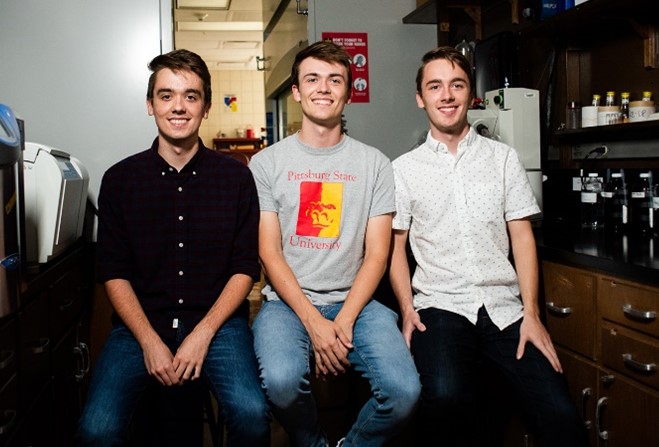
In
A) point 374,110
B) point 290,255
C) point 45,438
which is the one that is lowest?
point 45,438

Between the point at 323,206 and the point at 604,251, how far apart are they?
2.66 ft

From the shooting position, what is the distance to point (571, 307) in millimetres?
1879

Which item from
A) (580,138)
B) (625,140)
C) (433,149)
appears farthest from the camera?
(580,138)

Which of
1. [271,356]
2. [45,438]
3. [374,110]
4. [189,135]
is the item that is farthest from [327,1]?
[45,438]

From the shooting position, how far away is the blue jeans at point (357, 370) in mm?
1596

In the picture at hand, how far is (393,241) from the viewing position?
204cm

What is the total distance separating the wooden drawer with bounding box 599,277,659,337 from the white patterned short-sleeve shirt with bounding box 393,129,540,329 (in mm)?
252

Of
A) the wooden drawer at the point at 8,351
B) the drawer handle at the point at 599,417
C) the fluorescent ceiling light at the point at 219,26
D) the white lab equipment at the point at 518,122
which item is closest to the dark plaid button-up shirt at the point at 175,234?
the wooden drawer at the point at 8,351

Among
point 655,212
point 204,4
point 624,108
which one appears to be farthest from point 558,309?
point 204,4

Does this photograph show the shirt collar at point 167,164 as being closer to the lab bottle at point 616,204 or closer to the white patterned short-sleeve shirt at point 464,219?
the white patterned short-sleeve shirt at point 464,219

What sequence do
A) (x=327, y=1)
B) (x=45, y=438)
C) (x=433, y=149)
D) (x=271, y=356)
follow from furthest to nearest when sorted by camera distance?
1. (x=327, y=1)
2. (x=433, y=149)
3. (x=45, y=438)
4. (x=271, y=356)

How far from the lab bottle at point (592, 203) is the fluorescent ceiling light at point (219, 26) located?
18.6ft

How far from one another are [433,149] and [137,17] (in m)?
1.53

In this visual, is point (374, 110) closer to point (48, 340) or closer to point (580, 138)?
point (580, 138)
